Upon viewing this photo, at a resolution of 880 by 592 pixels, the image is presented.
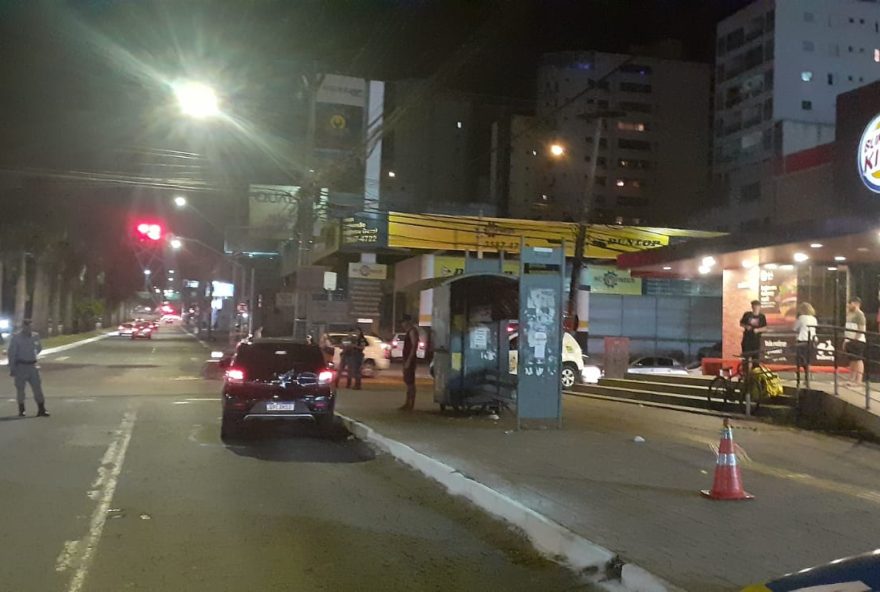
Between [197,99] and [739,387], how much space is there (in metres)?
12.2

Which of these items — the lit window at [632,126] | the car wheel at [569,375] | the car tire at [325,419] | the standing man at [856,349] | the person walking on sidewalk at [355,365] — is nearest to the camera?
the car tire at [325,419]

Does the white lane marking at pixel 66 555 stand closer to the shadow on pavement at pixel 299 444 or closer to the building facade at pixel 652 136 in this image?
the shadow on pavement at pixel 299 444

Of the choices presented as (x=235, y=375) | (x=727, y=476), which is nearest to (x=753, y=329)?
(x=727, y=476)

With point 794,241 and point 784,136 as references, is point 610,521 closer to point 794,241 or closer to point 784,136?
point 794,241

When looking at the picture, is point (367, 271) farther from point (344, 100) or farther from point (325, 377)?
point (325, 377)

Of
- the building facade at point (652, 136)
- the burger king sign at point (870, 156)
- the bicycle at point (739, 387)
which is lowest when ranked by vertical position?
the bicycle at point (739, 387)

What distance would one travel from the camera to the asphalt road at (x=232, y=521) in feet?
20.5

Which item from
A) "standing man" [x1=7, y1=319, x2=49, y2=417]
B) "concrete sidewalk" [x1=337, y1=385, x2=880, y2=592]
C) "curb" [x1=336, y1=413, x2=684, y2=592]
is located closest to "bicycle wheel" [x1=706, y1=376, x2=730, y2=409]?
"concrete sidewalk" [x1=337, y1=385, x2=880, y2=592]

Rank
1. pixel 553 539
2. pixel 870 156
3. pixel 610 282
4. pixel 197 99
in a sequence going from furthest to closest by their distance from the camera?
pixel 610 282 < pixel 197 99 < pixel 870 156 < pixel 553 539

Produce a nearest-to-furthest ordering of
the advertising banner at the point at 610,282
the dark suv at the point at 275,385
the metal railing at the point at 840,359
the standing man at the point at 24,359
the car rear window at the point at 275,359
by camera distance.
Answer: the dark suv at the point at 275,385 < the car rear window at the point at 275,359 < the metal railing at the point at 840,359 < the standing man at the point at 24,359 < the advertising banner at the point at 610,282

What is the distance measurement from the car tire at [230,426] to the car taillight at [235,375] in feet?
1.81

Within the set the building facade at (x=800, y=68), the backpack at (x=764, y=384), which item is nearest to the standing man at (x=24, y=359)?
the backpack at (x=764, y=384)

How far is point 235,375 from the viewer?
44.0ft

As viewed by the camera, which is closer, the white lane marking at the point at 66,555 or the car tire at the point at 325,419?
the white lane marking at the point at 66,555
